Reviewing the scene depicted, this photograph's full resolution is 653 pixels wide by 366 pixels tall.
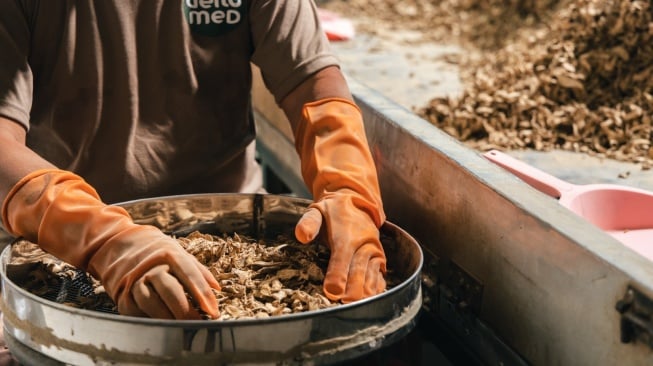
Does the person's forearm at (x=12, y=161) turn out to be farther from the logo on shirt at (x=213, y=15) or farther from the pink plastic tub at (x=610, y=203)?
the pink plastic tub at (x=610, y=203)

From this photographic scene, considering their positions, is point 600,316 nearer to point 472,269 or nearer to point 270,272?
point 472,269

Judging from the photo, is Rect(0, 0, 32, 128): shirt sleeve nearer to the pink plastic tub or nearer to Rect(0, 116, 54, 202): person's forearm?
Rect(0, 116, 54, 202): person's forearm

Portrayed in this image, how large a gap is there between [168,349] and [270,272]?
370 millimetres

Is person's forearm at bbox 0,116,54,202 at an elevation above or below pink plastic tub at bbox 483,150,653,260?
above

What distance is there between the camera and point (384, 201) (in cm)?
205

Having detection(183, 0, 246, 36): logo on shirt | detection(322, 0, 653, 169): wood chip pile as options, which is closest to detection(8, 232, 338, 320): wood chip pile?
detection(183, 0, 246, 36): logo on shirt

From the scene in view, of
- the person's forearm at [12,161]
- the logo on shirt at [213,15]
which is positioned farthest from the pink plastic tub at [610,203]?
the person's forearm at [12,161]

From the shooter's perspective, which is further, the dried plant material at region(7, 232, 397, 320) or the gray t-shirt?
the gray t-shirt

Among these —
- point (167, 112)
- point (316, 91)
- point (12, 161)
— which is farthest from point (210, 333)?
point (167, 112)

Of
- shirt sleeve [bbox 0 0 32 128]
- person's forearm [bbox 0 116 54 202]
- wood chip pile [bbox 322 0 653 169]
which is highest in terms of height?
shirt sleeve [bbox 0 0 32 128]

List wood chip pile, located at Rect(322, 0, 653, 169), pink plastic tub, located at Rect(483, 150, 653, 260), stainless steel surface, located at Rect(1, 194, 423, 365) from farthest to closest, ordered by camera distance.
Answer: wood chip pile, located at Rect(322, 0, 653, 169) → pink plastic tub, located at Rect(483, 150, 653, 260) → stainless steel surface, located at Rect(1, 194, 423, 365)

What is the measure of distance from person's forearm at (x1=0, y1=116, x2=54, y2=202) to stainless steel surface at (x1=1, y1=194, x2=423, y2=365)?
0.78ft

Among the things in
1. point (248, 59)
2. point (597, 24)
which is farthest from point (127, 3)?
point (597, 24)

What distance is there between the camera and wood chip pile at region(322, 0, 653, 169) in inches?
93.8
